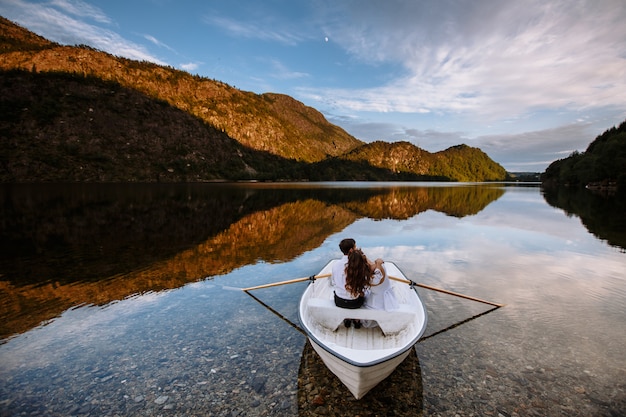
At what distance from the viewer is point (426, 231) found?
24.5m

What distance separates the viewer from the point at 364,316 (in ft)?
22.3

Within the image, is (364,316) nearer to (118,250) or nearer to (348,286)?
(348,286)

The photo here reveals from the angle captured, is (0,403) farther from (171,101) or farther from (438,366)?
(171,101)

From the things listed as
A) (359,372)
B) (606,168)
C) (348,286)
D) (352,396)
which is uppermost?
(606,168)

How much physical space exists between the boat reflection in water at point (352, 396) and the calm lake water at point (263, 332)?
3 centimetres

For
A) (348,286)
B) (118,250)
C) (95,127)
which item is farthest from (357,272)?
(95,127)

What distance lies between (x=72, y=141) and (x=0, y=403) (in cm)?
15484

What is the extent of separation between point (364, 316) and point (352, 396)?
62.5 inches

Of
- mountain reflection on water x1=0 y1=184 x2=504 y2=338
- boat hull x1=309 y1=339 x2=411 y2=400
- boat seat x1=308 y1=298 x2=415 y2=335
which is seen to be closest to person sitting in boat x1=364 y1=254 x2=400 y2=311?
boat seat x1=308 y1=298 x2=415 y2=335

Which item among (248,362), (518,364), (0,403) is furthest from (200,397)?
(518,364)

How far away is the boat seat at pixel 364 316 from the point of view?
6.79 meters

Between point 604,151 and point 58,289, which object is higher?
point 604,151

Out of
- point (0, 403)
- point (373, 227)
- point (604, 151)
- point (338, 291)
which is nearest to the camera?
point (0, 403)

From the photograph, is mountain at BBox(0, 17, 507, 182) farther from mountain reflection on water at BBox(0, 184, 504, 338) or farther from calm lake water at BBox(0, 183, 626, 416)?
calm lake water at BBox(0, 183, 626, 416)
